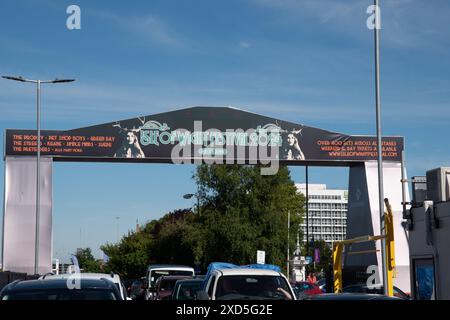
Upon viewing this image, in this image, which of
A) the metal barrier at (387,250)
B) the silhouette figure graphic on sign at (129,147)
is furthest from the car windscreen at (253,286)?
the silhouette figure graphic on sign at (129,147)

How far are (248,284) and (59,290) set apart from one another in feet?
18.0

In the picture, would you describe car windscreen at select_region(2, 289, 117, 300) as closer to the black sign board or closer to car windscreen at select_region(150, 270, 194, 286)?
car windscreen at select_region(150, 270, 194, 286)

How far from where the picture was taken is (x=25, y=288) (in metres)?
9.91

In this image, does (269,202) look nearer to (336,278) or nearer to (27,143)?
(27,143)

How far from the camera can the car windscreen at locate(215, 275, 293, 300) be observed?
1426cm

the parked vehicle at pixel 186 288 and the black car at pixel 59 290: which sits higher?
the black car at pixel 59 290

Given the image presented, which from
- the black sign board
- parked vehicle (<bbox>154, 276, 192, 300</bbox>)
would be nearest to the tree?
the black sign board

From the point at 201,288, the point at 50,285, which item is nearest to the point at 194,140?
the point at 201,288

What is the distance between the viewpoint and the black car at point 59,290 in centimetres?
964

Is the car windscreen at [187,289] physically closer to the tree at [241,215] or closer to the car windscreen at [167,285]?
the car windscreen at [167,285]

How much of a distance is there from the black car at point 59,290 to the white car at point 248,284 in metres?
4.32

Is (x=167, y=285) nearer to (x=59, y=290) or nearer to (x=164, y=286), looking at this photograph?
(x=164, y=286)

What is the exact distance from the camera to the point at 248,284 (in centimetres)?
1454

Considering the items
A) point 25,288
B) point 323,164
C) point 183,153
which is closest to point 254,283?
point 25,288
